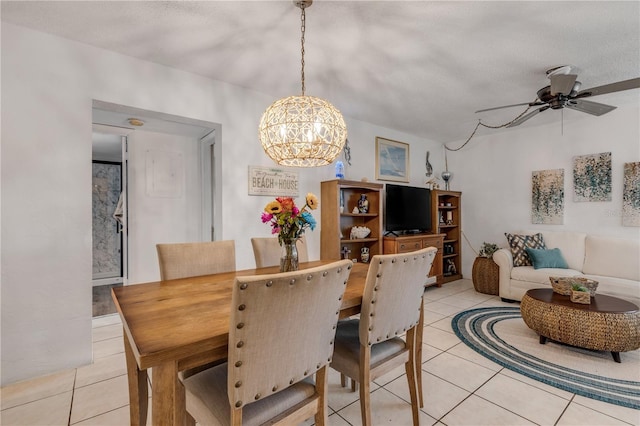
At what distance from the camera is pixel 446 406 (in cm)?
186

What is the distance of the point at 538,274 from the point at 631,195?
1.47 m

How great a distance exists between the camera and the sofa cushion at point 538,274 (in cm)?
360

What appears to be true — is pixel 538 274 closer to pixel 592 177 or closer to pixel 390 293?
pixel 592 177

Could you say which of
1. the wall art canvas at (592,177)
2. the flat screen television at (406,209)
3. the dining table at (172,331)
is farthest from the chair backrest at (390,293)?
the wall art canvas at (592,177)

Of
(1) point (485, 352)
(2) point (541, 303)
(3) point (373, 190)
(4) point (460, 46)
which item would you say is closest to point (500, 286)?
(2) point (541, 303)

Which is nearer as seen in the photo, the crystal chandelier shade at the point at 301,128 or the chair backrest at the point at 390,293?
the chair backrest at the point at 390,293

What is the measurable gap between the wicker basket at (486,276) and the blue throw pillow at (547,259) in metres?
0.45

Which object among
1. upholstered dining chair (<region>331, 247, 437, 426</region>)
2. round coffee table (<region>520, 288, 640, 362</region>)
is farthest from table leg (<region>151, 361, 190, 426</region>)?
round coffee table (<region>520, 288, 640, 362</region>)

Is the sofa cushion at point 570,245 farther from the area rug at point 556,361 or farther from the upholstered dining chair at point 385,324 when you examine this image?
the upholstered dining chair at point 385,324

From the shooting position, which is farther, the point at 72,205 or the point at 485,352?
the point at 485,352

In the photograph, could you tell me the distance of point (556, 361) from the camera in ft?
7.89

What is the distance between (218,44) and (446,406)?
2.97m

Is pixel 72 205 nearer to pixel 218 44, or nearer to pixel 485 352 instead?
pixel 218 44

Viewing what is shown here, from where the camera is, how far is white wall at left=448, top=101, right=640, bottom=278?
3762 millimetres
